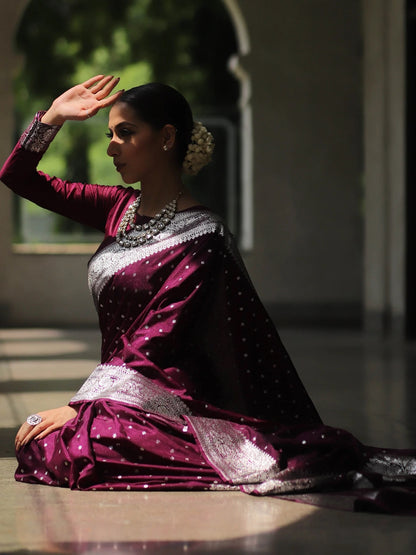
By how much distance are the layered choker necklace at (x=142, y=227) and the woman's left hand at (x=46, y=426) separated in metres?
0.58

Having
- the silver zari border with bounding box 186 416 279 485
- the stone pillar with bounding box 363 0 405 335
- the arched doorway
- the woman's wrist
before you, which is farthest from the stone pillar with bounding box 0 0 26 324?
the arched doorway

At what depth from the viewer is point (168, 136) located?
13.4ft

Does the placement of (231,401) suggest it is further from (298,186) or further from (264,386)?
(298,186)

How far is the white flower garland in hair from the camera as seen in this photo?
13.5 feet

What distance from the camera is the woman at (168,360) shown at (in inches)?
151

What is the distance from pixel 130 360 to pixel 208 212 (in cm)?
57

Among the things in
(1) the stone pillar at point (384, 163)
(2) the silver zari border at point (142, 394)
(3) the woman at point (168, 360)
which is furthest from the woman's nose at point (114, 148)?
(1) the stone pillar at point (384, 163)

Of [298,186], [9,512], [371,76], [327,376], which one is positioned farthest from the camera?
[298,186]

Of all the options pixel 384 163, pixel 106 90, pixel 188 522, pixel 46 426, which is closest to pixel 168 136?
pixel 106 90

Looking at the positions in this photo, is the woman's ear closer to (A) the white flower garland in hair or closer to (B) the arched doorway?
(A) the white flower garland in hair

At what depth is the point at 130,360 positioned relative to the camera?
13.1 feet

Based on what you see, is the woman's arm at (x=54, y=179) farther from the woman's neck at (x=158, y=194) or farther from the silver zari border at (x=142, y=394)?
the silver zari border at (x=142, y=394)

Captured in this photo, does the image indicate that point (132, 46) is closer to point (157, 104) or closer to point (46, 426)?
point (157, 104)

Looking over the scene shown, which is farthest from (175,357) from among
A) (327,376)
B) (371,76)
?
(371,76)
